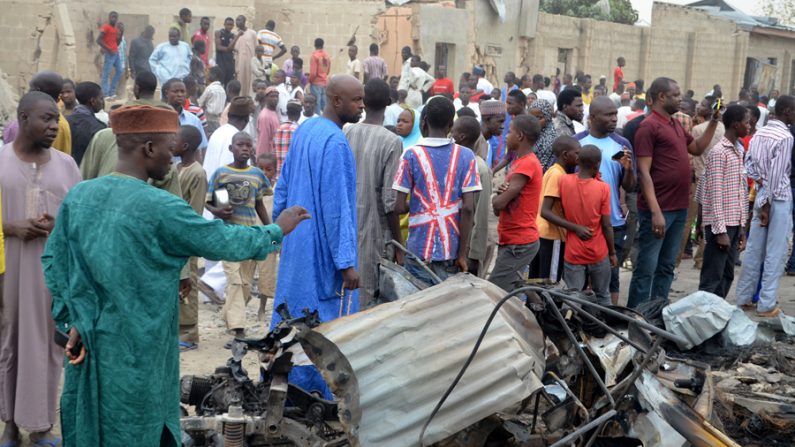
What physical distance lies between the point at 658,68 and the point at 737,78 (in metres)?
3.38

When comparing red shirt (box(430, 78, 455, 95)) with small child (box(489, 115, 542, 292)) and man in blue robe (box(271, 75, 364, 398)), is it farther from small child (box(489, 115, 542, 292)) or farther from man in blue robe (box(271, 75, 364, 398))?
man in blue robe (box(271, 75, 364, 398))

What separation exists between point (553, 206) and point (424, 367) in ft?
12.9

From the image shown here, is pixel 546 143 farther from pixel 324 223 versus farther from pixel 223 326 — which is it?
pixel 324 223

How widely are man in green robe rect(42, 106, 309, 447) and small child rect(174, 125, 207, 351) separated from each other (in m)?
3.47

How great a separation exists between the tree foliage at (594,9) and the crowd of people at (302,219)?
119 feet

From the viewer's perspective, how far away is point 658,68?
34188 millimetres

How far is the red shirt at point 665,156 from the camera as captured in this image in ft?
25.4

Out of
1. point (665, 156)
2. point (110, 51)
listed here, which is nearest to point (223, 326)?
point (665, 156)

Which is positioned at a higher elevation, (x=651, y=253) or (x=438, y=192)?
(x=438, y=192)

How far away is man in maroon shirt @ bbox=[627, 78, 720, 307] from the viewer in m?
7.73

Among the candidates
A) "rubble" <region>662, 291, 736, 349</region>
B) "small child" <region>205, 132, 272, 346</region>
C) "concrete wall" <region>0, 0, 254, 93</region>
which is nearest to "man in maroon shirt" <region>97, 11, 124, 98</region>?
"concrete wall" <region>0, 0, 254, 93</region>

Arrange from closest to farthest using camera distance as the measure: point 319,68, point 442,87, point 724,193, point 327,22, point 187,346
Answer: point 187,346
point 724,193
point 442,87
point 319,68
point 327,22

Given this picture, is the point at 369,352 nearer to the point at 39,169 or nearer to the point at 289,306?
the point at 289,306

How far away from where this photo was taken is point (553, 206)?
7.37m
